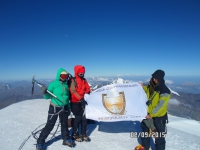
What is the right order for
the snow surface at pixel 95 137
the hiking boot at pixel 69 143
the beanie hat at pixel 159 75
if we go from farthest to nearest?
the snow surface at pixel 95 137
the hiking boot at pixel 69 143
the beanie hat at pixel 159 75

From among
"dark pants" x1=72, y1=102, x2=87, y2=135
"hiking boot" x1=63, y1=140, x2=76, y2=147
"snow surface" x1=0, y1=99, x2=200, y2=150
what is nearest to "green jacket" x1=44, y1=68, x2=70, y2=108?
"dark pants" x1=72, y1=102, x2=87, y2=135

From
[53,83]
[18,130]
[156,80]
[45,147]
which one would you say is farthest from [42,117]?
[156,80]

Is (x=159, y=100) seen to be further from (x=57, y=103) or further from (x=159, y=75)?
(x=57, y=103)

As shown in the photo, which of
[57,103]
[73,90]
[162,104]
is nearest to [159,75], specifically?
[162,104]

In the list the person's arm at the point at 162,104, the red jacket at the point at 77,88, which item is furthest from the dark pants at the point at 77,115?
the person's arm at the point at 162,104

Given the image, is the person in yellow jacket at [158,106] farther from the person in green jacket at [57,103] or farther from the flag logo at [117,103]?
the person in green jacket at [57,103]

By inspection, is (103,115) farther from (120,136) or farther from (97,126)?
(97,126)

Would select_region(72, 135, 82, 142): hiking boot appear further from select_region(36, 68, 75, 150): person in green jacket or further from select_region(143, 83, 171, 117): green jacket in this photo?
select_region(143, 83, 171, 117): green jacket
